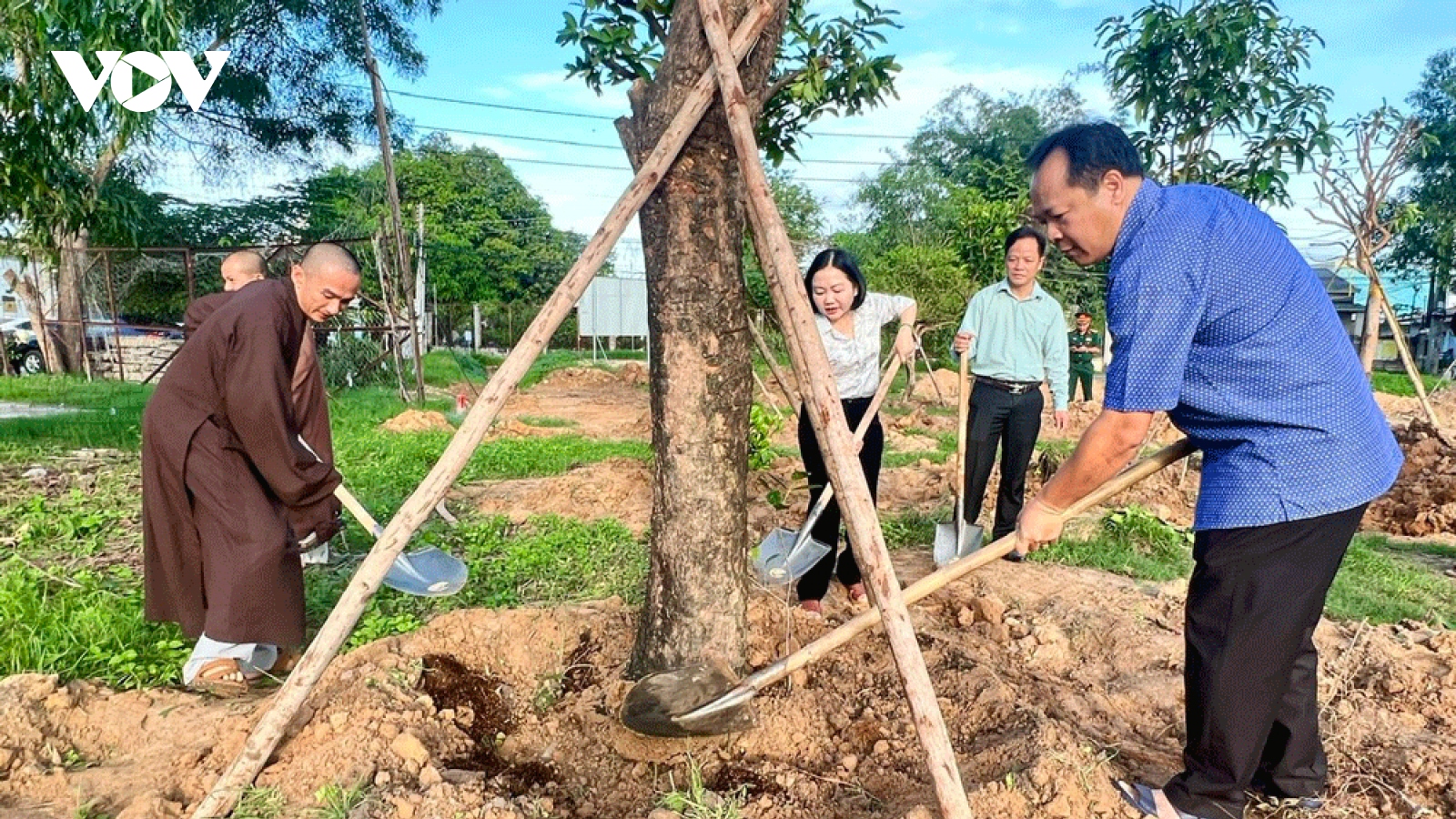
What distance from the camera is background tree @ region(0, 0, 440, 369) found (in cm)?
525

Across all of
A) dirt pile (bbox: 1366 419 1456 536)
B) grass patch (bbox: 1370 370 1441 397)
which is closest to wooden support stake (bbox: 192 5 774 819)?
dirt pile (bbox: 1366 419 1456 536)

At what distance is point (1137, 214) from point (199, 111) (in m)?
18.7

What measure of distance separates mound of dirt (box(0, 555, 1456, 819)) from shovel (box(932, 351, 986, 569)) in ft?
2.90

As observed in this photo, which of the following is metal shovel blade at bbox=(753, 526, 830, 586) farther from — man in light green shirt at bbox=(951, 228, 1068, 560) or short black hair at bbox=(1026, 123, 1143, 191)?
short black hair at bbox=(1026, 123, 1143, 191)

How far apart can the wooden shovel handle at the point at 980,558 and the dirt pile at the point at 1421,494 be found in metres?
4.86

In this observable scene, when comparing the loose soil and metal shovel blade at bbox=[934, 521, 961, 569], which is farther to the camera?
metal shovel blade at bbox=[934, 521, 961, 569]

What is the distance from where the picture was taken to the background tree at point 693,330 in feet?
8.19

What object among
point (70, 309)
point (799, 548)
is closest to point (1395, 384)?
point (799, 548)

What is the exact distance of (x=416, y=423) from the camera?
29.9ft

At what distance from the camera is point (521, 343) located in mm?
2328

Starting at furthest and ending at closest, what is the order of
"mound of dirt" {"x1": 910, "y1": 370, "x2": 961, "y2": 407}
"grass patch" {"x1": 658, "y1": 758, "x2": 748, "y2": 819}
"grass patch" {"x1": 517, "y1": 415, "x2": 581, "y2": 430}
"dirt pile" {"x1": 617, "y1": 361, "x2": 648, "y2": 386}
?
"dirt pile" {"x1": 617, "y1": 361, "x2": 648, "y2": 386}, "mound of dirt" {"x1": 910, "y1": 370, "x2": 961, "y2": 407}, "grass patch" {"x1": 517, "y1": 415, "x2": 581, "y2": 430}, "grass patch" {"x1": 658, "y1": 758, "x2": 748, "y2": 819}

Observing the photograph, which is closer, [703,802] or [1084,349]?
[703,802]

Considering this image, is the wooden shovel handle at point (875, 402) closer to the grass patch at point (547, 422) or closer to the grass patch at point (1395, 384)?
the grass patch at point (547, 422)

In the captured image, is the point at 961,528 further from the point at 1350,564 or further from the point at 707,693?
the point at 1350,564
